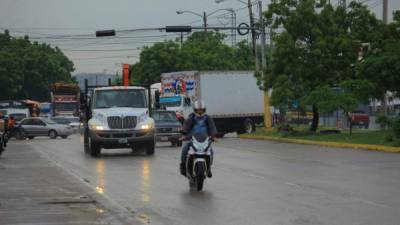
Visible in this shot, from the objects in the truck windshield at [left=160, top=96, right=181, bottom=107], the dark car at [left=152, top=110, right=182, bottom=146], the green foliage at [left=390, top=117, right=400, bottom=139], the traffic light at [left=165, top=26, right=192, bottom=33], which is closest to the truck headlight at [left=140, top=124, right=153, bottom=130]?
the dark car at [left=152, top=110, right=182, bottom=146]

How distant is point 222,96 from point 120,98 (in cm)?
2166

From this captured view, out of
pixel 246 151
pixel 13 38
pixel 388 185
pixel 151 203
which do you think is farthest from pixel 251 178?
pixel 13 38

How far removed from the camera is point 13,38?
11175cm

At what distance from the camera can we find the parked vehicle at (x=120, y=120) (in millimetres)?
28531

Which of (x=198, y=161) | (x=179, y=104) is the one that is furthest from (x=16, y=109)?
(x=198, y=161)

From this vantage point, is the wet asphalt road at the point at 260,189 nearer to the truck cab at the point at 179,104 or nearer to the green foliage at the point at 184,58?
the truck cab at the point at 179,104

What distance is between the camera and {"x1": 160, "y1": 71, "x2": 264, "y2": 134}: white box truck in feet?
165

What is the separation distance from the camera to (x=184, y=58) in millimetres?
83625

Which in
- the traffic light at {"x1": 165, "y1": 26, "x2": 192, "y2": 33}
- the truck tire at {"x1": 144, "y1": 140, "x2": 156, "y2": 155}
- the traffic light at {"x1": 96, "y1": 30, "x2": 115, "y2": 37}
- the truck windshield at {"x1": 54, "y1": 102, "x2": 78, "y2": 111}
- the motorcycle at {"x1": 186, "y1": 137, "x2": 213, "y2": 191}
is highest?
the traffic light at {"x1": 165, "y1": 26, "x2": 192, "y2": 33}

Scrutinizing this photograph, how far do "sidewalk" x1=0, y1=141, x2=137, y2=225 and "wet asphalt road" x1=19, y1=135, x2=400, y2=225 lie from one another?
44 cm

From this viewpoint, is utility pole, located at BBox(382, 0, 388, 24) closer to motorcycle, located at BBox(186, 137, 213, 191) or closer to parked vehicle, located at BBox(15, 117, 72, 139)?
motorcycle, located at BBox(186, 137, 213, 191)

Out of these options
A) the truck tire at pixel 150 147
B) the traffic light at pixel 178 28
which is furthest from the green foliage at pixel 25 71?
the truck tire at pixel 150 147

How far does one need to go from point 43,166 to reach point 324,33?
20.5 meters

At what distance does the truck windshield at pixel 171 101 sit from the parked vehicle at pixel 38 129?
360 inches
